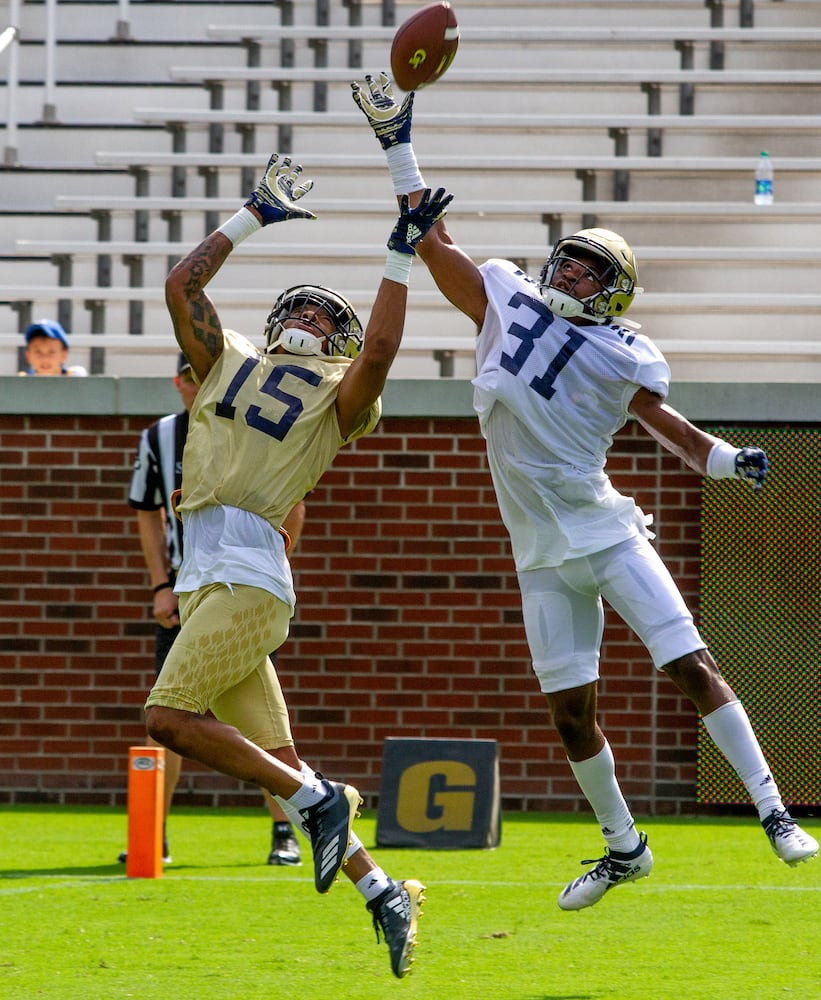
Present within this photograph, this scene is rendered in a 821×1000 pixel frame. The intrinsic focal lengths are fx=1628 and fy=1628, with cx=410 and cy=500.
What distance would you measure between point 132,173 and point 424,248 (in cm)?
664

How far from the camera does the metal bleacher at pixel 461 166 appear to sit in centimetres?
1020

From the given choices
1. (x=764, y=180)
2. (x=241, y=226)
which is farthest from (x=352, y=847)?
(x=764, y=180)

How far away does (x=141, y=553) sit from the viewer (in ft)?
28.5

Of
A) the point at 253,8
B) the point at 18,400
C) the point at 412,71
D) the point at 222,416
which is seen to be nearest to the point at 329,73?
the point at 253,8

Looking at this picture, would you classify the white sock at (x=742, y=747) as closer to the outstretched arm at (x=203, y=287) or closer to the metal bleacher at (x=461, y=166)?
the outstretched arm at (x=203, y=287)

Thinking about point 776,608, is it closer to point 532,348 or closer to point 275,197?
point 532,348

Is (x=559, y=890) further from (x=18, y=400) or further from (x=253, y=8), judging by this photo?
(x=253, y=8)

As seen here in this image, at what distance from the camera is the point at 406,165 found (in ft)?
16.3

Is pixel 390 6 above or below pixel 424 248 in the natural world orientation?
above

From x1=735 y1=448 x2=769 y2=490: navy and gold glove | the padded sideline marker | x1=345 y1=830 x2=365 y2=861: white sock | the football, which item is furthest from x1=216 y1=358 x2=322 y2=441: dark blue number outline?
the padded sideline marker

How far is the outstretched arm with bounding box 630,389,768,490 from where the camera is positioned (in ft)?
15.1

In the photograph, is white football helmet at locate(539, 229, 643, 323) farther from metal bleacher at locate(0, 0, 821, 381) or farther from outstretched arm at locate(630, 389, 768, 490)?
metal bleacher at locate(0, 0, 821, 381)

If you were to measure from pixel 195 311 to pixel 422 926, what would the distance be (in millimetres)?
2191

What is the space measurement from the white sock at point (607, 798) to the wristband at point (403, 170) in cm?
185
